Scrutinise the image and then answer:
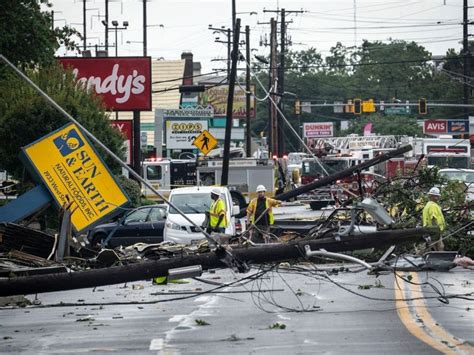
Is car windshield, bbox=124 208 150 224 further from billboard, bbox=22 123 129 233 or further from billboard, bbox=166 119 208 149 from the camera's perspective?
billboard, bbox=166 119 208 149

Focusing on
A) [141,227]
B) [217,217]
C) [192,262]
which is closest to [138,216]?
[141,227]

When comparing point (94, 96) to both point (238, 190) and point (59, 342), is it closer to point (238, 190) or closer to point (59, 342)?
point (238, 190)

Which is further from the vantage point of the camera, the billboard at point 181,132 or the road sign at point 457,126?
the road sign at point 457,126

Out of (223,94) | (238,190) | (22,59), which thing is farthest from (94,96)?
(223,94)

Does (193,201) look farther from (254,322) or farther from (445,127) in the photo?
(445,127)

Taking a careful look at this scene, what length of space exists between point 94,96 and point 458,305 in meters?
24.8

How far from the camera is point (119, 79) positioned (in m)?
43.5

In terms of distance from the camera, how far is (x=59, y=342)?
12.2 m

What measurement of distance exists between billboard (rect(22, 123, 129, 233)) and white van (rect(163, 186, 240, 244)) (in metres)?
11.5

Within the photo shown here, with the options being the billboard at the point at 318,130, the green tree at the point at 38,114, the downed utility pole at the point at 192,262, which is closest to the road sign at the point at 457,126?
the billboard at the point at 318,130

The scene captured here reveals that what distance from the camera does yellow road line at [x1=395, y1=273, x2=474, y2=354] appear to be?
11113 millimetres

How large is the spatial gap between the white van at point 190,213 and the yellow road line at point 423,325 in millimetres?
9873

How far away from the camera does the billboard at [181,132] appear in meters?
68.4

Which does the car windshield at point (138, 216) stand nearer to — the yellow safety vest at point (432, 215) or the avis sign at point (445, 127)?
the yellow safety vest at point (432, 215)
